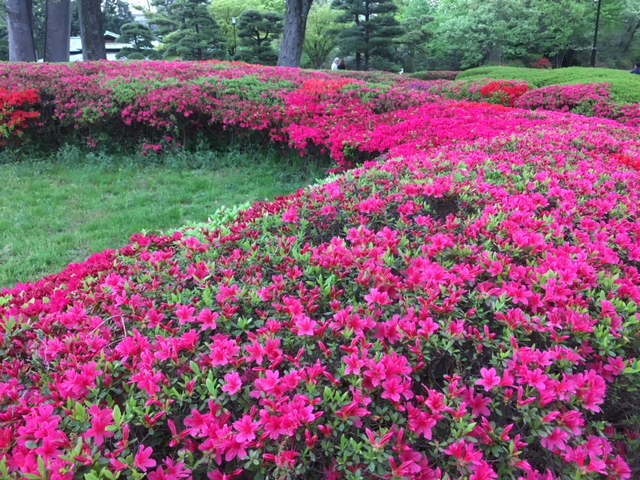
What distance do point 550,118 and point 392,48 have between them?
19276 millimetres

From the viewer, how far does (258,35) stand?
81.7ft

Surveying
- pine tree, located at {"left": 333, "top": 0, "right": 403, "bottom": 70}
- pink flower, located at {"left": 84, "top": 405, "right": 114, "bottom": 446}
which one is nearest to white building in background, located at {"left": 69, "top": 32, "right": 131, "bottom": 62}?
pine tree, located at {"left": 333, "top": 0, "right": 403, "bottom": 70}

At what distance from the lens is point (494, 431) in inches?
46.6

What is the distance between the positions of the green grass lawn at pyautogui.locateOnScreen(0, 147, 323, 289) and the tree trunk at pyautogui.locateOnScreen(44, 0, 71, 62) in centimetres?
1091

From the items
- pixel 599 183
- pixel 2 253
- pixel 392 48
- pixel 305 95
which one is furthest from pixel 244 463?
pixel 392 48

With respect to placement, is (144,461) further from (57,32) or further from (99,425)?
Answer: (57,32)

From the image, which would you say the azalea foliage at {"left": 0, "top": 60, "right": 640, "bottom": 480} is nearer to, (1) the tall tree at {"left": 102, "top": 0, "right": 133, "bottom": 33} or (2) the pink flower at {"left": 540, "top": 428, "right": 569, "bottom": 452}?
(2) the pink flower at {"left": 540, "top": 428, "right": 569, "bottom": 452}

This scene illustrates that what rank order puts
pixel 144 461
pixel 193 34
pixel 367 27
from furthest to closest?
pixel 193 34 < pixel 367 27 < pixel 144 461

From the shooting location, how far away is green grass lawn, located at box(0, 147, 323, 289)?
438cm

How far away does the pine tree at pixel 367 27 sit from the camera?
72.8 feet

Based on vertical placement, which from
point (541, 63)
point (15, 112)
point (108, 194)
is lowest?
point (108, 194)

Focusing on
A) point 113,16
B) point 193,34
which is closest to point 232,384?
point 193,34

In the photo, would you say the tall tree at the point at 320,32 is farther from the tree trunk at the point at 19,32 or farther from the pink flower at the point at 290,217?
the pink flower at the point at 290,217

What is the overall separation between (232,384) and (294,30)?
14.9 m
